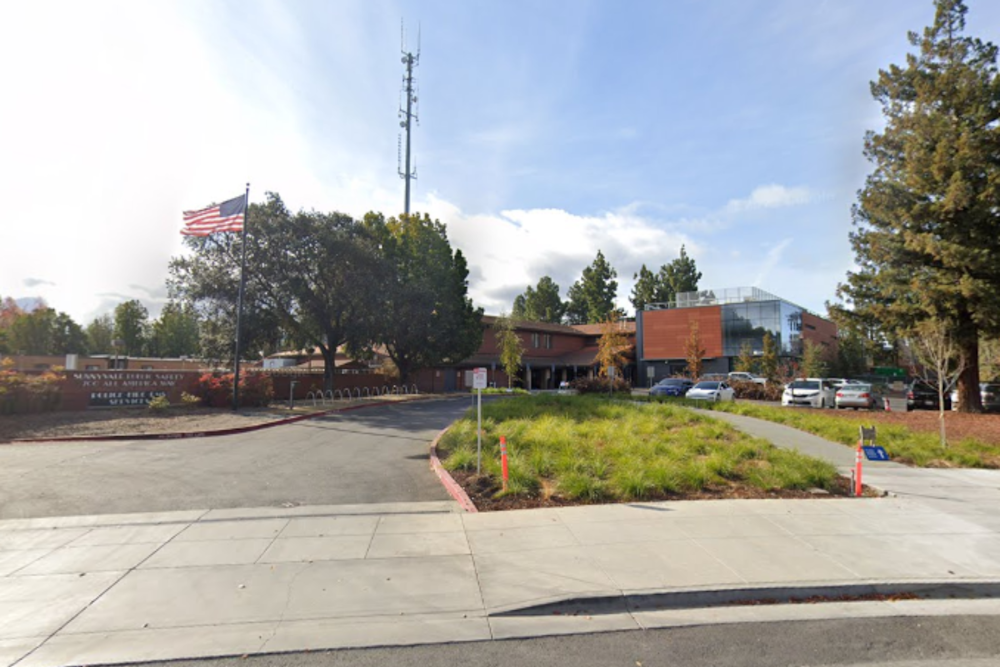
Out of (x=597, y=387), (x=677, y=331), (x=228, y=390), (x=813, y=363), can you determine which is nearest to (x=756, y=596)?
(x=228, y=390)

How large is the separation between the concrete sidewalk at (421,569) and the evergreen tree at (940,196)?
16310 mm

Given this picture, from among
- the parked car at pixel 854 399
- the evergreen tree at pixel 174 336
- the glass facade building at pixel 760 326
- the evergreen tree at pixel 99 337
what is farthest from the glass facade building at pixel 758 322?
the evergreen tree at pixel 99 337

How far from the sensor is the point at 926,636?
438cm

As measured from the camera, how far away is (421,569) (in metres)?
5.50

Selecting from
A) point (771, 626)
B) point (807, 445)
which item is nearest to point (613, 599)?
point (771, 626)

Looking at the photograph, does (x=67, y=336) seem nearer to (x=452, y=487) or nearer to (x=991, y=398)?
(x=452, y=487)

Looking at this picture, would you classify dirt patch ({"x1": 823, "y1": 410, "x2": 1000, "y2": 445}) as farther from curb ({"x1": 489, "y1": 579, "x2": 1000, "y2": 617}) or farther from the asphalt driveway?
the asphalt driveway

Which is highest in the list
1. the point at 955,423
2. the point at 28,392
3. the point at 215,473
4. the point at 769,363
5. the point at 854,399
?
the point at 769,363

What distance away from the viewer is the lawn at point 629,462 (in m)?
8.32

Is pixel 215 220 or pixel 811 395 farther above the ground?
pixel 215 220

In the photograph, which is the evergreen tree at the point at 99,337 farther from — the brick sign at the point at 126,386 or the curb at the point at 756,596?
the curb at the point at 756,596

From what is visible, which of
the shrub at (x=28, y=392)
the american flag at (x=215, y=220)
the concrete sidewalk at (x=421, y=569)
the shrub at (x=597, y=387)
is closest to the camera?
the concrete sidewalk at (x=421, y=569)

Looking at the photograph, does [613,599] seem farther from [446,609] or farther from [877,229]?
[877,229]

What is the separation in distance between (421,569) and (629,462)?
16.5 ft
